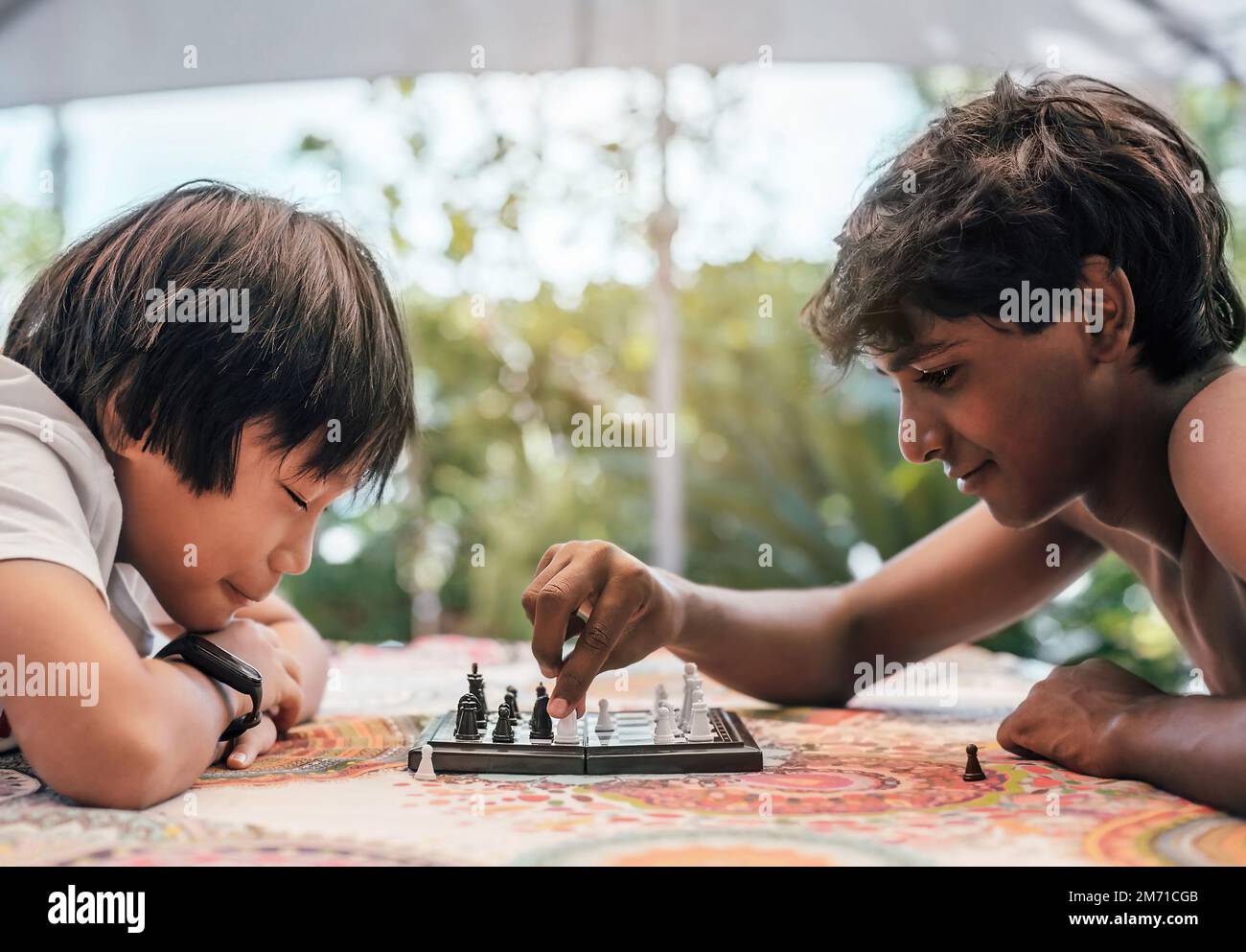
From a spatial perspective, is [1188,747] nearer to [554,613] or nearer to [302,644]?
[554,613]

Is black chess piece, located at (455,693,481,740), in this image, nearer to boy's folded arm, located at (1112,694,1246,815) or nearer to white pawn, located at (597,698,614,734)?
white pawn, located at (597,698,614,734)

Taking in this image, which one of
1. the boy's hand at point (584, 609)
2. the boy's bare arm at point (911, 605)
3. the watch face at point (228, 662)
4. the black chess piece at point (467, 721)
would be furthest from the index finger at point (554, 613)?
the boy's bare arm at point (911, 605)

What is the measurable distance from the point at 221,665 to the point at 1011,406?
2.61 feet

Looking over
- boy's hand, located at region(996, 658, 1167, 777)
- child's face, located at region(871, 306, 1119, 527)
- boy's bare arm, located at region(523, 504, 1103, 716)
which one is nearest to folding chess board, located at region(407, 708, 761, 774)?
boy's bare arm, located at region(523, 504, 1103, 716)

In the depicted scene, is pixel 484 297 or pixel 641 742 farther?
pixel 484 297

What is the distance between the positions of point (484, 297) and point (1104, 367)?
3.30 meters

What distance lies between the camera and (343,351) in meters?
1.13

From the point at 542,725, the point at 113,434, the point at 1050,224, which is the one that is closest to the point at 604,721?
the point at 542,725

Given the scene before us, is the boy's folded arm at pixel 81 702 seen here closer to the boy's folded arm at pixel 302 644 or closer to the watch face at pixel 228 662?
the watch face at pixel 228 662

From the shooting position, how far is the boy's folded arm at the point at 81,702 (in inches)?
31.4

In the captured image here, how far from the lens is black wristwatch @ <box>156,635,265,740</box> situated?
3.24 feet

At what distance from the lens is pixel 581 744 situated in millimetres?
979
